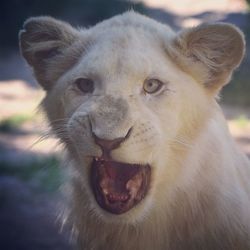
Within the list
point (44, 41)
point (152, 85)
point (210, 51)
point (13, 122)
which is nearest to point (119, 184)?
point (152, 85)

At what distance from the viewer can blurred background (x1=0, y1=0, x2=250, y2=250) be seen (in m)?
5.54

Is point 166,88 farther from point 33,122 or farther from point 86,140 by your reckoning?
point 33,122

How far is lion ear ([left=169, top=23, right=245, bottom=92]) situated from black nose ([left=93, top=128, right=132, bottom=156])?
0.66m

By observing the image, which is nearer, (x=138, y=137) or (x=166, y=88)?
(x=138, y=137)

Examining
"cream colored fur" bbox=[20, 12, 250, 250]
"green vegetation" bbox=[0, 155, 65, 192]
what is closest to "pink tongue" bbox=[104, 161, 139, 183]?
"cream colored fur" bbox=[20, 12, 250, 250]

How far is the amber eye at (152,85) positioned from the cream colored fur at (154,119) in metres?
0.02

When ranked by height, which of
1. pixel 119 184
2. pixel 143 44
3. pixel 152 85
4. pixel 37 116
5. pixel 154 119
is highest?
pixel 143 44

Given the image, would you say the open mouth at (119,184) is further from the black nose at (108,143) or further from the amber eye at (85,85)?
the amber eye at (85,85)

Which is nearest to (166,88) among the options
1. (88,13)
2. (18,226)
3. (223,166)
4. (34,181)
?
(223,166)

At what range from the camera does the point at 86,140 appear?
3193 mm

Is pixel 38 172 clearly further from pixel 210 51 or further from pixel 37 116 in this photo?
pixel 210 51

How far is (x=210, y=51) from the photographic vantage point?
3.55 metres

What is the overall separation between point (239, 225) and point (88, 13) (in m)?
9.65

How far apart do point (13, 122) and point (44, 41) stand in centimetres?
512
